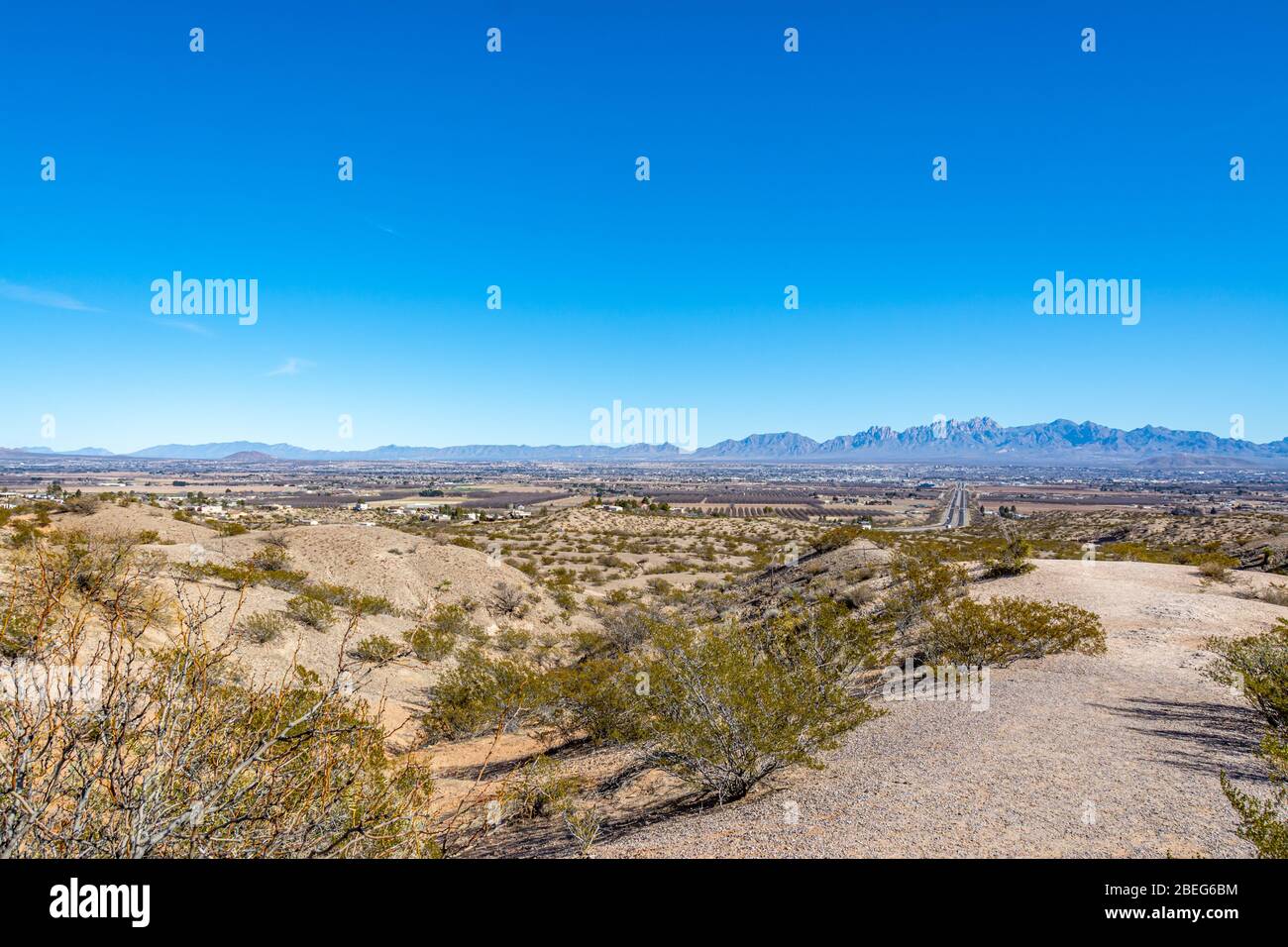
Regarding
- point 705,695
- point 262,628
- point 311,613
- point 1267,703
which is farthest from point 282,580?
point 1267,703

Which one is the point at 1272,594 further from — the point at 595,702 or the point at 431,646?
the point at 431,646

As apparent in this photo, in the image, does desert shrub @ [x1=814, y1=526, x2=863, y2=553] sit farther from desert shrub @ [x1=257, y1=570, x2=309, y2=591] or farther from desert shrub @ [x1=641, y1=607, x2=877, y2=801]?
desert shrub @ [x1=641, y1=607, x2=877, y2=801]

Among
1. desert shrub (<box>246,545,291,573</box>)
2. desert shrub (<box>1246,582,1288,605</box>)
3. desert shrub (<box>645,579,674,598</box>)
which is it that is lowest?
desert shrub (<box>645,579,674,598</box>)

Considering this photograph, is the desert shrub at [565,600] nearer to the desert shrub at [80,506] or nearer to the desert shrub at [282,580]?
the desert shrub at [282,580]

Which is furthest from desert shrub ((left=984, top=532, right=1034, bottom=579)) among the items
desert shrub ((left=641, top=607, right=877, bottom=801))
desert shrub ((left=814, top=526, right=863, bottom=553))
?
desert shrub ((left=641, top=607, right=877, bottom=801))
